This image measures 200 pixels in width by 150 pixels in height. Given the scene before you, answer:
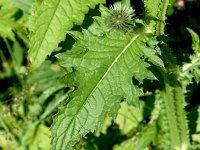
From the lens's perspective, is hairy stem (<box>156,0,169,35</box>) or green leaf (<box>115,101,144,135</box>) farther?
green leaf (<box>115,101,144,135</box>)

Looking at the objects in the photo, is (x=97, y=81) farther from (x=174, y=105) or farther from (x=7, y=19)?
(x=7, y=19)

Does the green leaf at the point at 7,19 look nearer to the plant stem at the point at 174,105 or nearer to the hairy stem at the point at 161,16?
the plant stem at the point at 174,105

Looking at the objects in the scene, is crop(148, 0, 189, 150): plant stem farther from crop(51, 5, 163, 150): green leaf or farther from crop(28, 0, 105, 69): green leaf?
crop(28, 0, 105, 69): green leaf

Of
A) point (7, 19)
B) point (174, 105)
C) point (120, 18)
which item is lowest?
point (174, 105)

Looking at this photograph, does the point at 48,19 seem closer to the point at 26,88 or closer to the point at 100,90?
the point at 100,90

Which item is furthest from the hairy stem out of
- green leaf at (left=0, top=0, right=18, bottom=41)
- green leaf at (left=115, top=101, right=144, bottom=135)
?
green leaf at (left=0, top=0, right=18, bottom=41)

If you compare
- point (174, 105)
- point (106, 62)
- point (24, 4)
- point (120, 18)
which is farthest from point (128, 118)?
point (120, 18)
